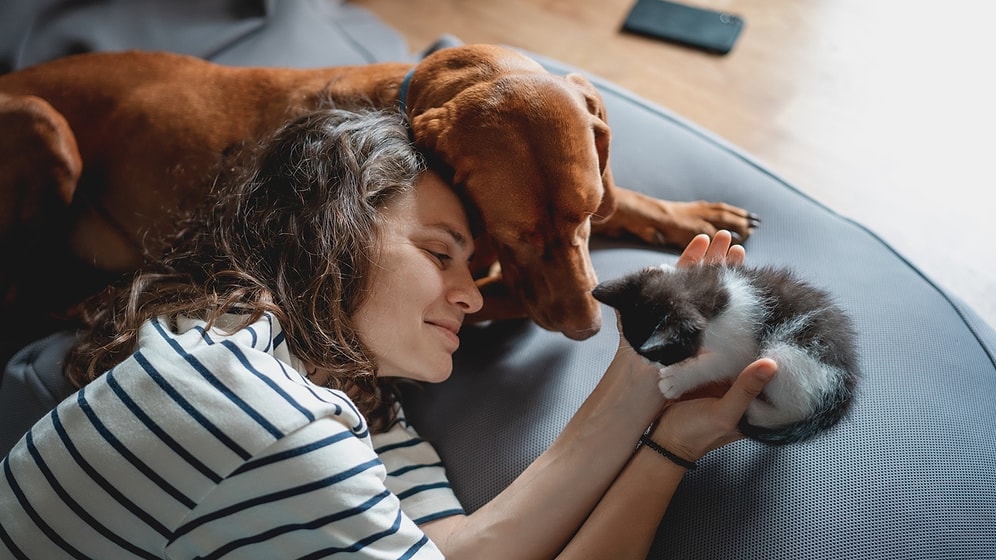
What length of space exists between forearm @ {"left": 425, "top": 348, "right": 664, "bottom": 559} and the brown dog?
316 millimetres

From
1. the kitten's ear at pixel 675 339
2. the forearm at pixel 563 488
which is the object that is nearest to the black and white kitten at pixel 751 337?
the kitten's ear at pixel 675 339

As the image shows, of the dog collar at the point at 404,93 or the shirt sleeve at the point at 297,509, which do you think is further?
the dog collar at the point at 404,93

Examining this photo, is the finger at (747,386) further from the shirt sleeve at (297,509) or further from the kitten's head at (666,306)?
the shirt sleeve at (297,509)

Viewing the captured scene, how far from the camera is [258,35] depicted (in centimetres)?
321

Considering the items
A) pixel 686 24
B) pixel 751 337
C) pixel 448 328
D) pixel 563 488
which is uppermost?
pixel 751 337

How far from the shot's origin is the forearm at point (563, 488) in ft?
5.55

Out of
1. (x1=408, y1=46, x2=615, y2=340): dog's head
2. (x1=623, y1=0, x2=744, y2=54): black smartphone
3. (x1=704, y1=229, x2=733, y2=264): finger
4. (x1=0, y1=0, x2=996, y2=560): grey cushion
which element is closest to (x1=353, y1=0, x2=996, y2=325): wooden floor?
(x1=623, y1=0, x2=744, y2=54): black smartphone

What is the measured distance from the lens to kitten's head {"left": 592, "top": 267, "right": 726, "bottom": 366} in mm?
1531

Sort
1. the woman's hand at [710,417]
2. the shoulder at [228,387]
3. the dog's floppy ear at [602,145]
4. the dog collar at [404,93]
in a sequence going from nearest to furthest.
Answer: the shoulder at [228,387] → the woman's hand at [710,417] → the dog's floppy ear at [602,145] → the dog collar at [404,93]

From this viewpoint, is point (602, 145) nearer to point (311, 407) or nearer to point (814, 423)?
point (814, 423)

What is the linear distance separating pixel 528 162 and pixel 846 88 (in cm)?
244

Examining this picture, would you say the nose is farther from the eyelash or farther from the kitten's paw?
the kitten's paw

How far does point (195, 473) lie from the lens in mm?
1399

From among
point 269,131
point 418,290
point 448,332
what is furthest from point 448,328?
point 269,131
